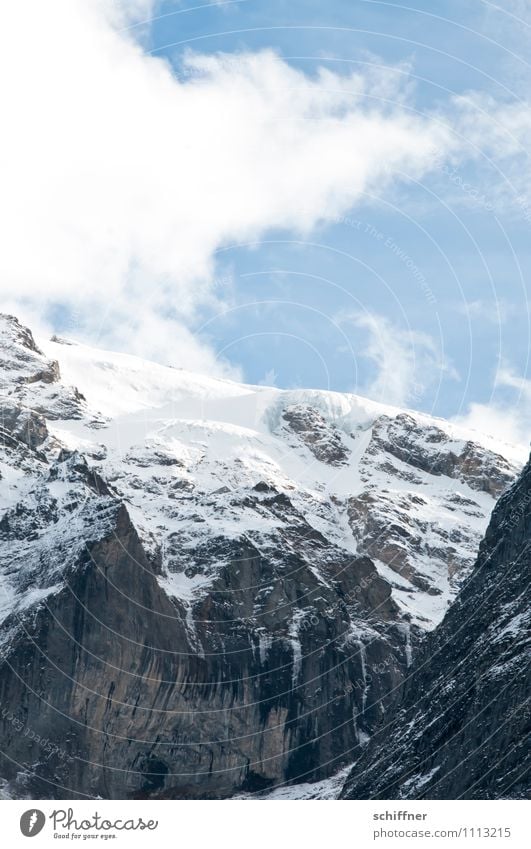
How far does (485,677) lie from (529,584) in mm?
15367

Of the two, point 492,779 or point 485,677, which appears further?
point 485,677

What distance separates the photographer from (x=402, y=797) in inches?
7436

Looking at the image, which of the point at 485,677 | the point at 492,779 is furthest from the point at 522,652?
the point at 492,779

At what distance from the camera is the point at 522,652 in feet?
614
